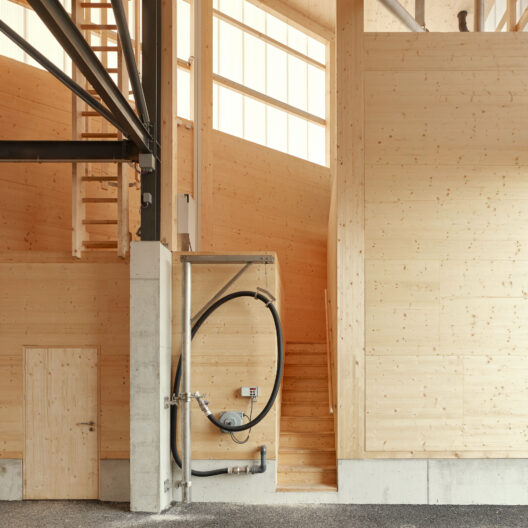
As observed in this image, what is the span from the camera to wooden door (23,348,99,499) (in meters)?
7.18

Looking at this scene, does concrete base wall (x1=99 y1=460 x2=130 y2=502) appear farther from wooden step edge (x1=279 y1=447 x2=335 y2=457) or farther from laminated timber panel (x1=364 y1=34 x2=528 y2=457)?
laminated timber panel (x1=364 y1=34 x2=528 y2=457)

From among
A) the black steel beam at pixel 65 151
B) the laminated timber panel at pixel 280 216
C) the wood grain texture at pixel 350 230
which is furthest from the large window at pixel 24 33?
the wood grain texture at pixel 350 230

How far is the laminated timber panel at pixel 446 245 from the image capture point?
707 cm

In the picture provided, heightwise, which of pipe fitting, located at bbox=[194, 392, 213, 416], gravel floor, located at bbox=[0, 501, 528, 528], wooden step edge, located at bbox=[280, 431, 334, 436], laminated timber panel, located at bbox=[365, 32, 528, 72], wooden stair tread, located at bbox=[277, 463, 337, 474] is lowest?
gravel floor, located at bbox=[0, 501, 528, 528]

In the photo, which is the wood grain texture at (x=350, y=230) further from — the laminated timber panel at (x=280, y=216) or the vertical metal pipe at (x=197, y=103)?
the laminated timber panel at (x=280, y=216)

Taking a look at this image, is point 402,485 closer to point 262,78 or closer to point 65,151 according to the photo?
point 65,151

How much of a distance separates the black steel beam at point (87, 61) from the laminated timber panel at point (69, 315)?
1730 millimetres

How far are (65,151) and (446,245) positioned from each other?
4.50 meters

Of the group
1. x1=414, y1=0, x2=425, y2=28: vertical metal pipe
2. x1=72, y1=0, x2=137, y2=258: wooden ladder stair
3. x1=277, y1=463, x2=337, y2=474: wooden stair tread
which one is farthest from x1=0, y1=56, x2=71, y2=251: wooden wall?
x1=414, y1=0, x2=425, y2=28: vertical metal pipe

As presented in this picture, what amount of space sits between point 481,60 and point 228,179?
4.70 metres

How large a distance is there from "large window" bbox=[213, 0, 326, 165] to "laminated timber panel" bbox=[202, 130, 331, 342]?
0.42 meters

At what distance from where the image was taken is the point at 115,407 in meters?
7.27

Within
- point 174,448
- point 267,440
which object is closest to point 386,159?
point 267,440

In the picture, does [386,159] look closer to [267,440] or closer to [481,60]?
[481,60]
